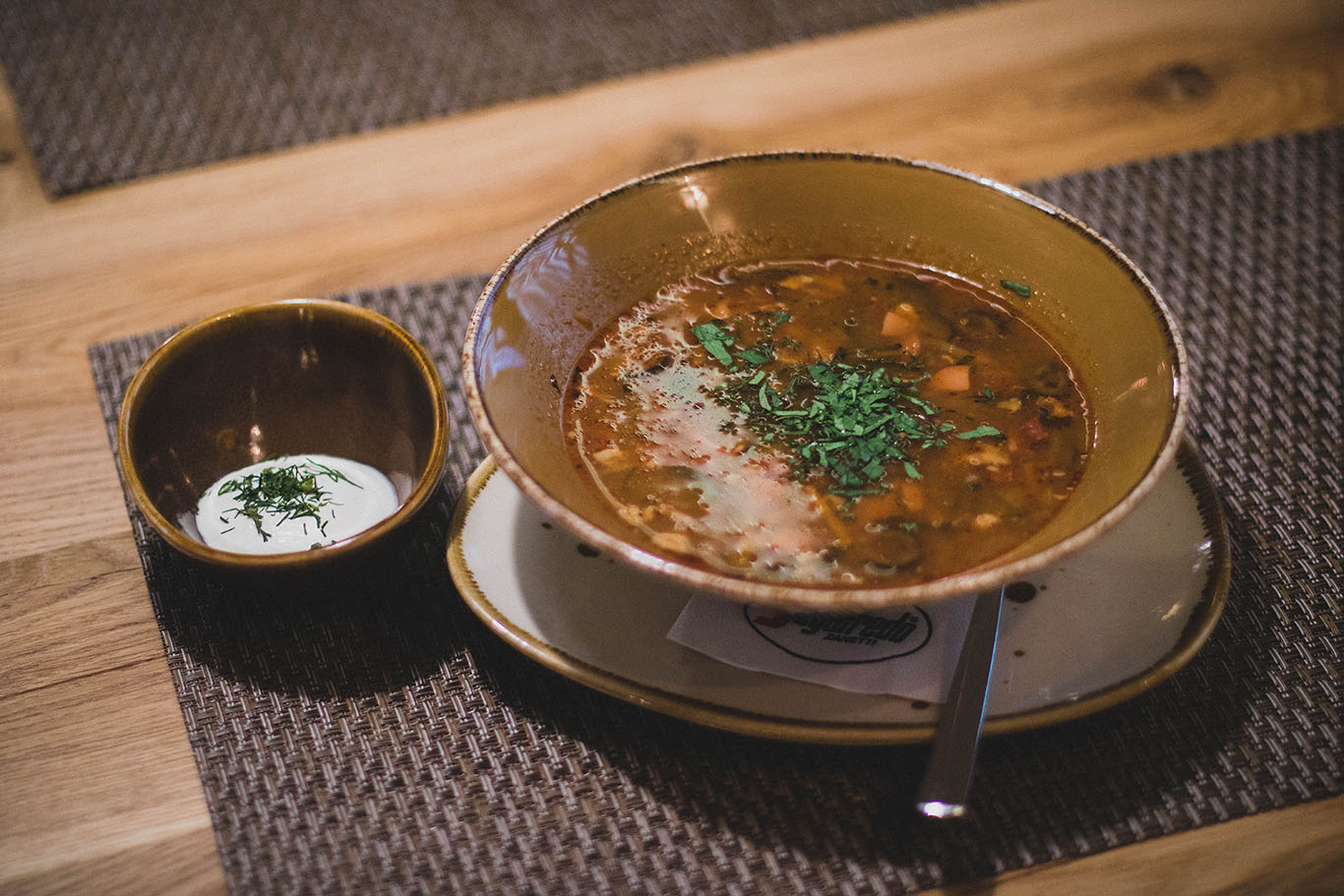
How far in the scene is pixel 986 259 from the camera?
5.99ft

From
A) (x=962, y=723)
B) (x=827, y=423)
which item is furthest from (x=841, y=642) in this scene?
(x=827, y=423)

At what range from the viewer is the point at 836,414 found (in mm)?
1647

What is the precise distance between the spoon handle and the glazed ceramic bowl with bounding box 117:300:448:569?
2.46 feet

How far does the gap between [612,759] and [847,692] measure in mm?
315

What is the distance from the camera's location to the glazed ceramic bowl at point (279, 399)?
169 cm

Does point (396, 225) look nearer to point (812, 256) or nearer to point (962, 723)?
point (812, 256)

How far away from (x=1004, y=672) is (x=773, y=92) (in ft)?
5.67

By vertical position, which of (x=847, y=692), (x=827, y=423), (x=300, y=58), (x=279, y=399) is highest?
(x=827, y=423)

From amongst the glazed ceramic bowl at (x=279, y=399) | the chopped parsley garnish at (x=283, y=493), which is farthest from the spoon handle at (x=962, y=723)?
the chopped parsley garnish at (x=283, y=493)

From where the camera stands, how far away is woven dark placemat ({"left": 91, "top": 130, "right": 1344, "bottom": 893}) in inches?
55.4

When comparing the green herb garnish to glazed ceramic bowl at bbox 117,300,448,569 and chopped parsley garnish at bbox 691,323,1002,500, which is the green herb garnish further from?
glazed ceramic bowl at bbox 117,300,448,569

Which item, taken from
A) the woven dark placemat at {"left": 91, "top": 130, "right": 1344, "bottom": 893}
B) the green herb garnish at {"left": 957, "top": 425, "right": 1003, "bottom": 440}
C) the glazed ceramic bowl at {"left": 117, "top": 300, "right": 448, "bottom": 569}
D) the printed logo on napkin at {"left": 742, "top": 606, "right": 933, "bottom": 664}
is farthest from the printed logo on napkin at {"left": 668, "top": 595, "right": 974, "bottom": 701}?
the glazed ceramic bowl at {"left": 117, "top": 300, "right": 448, "bottom": 569}

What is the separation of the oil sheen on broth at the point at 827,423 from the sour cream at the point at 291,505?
32cm

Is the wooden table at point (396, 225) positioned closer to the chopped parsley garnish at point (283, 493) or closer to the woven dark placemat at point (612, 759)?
the woven dark placemat at point (612, 759)
